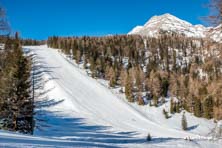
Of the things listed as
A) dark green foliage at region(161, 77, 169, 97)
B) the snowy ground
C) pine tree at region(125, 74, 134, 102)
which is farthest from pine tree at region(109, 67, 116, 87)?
dark green foliage at region(161, 77, 169, 97)

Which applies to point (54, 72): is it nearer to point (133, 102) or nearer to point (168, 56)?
point (133, 102)

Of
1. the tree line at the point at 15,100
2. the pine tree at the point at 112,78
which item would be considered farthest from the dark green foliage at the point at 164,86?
the tree line at the point at 15,100

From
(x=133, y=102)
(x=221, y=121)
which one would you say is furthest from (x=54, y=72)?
(x=221, y=121)

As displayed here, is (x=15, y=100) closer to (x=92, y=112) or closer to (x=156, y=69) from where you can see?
(x=92, y=112)

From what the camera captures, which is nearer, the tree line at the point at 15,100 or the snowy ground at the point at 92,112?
the tree line at the point at 15,100

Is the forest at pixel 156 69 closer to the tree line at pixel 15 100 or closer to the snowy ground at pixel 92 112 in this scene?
the snowy ground at pixel 92 112

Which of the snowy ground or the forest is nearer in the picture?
the forest

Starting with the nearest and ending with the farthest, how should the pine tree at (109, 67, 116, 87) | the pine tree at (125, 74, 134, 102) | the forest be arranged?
1. the forest
2. the pine tree at (125, 74, 134, 102)
3. the pine tree at (109, 67, 116, 87)

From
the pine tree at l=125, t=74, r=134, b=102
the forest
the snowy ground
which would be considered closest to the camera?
the forest

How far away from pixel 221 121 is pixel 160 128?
5086 centimetres

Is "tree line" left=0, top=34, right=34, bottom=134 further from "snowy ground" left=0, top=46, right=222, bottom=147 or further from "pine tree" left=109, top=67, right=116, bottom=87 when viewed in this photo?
"pine tree" left=109, top=67, right=116, bottom=87

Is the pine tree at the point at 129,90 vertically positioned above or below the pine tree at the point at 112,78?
below

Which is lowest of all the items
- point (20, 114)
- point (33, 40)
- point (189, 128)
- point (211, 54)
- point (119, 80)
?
point (189, 128)

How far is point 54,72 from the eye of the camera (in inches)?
3789
